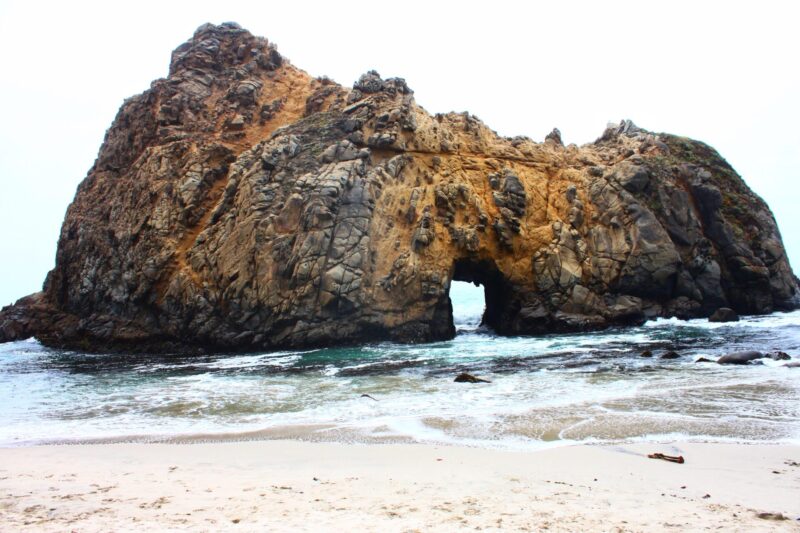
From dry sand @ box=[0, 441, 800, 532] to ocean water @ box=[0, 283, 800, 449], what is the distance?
3.40 ft

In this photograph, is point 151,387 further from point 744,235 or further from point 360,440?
point 744,235

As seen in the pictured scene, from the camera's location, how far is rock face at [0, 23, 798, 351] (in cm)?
2730

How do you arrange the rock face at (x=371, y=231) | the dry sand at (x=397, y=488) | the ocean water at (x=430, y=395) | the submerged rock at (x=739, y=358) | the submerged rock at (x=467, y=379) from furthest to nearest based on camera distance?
the rock face at (x=371, y=231) → the submerged rock at (x=739, y=358) → the submerged rock at (x=467, y=379) → the ocean water at (x=430, y=395) → the dry sand at (x=397, y=488)

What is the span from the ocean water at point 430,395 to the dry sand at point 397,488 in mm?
1037

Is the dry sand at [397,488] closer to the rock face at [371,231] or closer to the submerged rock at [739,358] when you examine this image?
the submerged rock at [739,358]

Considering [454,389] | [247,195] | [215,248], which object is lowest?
[454,389]

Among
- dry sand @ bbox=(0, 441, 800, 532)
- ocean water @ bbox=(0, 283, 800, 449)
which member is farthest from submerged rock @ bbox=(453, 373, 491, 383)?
dry sand @ bbox=(0, 441, 800, 532)

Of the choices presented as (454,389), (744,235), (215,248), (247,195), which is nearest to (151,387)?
(454,389)

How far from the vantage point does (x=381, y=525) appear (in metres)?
5.40

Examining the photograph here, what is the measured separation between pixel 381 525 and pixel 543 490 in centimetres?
240

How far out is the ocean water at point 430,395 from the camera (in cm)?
1030

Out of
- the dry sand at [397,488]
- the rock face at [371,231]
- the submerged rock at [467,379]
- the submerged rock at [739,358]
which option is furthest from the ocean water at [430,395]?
the rock face at [371,231]

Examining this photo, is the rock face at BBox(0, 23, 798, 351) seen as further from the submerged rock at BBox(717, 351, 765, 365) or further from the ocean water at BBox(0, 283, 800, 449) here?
the submerged rock at BBox(717, 351, 765, 365)

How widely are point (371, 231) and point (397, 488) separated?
71.6ft
